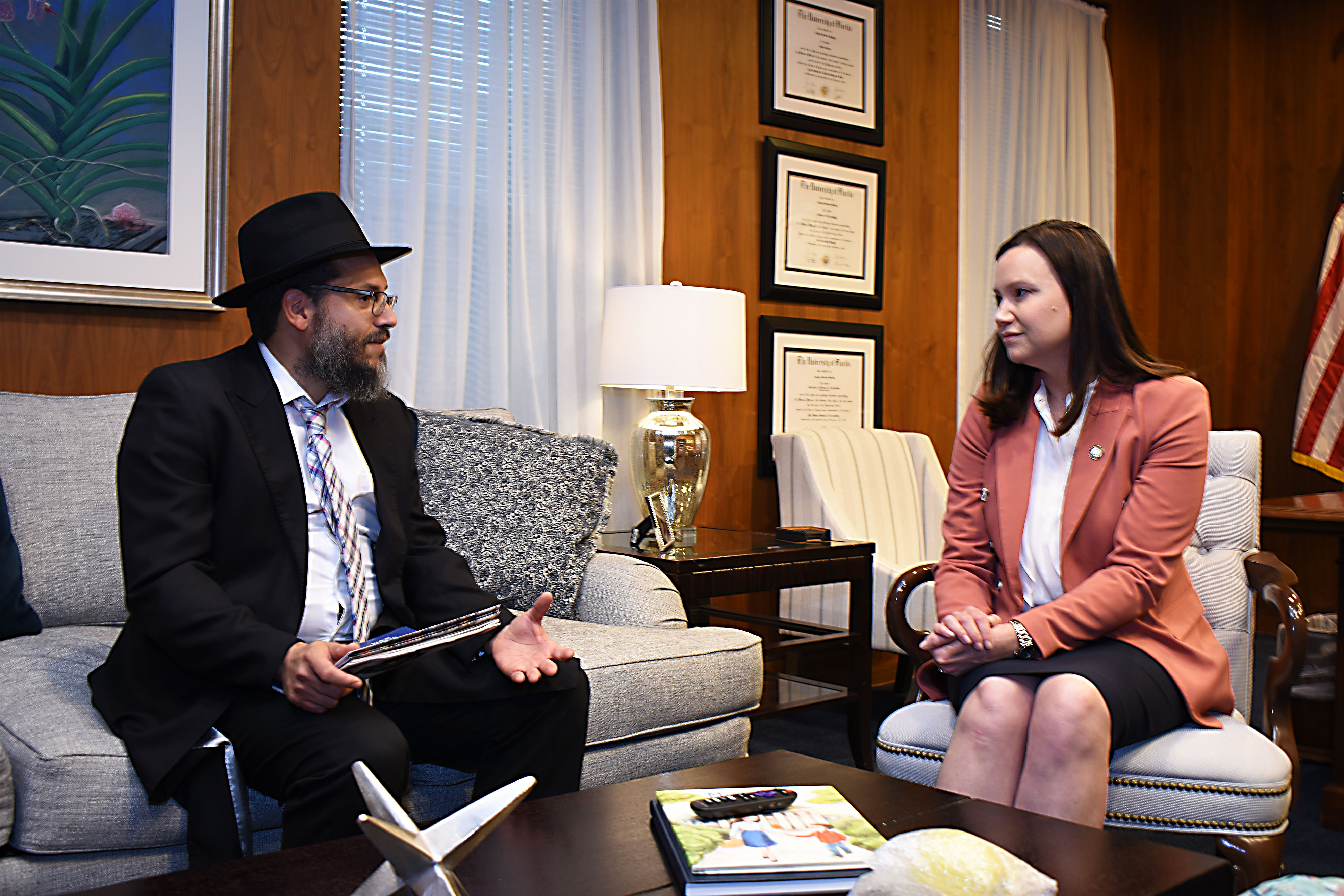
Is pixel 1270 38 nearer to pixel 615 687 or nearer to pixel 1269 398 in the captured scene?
pixel 1269 398

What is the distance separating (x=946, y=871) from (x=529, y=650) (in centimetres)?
105

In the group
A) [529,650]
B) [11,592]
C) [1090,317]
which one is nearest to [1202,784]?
[1090,317]

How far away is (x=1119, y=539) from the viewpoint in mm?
1913

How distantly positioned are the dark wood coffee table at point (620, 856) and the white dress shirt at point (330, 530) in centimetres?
64

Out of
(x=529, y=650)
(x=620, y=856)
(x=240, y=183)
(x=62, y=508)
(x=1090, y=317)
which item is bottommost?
(x=620, y=856)

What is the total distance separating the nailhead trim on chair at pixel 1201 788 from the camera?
1.68 meters

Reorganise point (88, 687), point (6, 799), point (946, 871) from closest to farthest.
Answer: point (946, 871) → point (6, 799) → point (88, 687)

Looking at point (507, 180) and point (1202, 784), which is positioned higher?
point (507, 180)

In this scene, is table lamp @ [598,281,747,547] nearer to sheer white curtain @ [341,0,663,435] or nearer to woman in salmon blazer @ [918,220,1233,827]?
sheer white curtain @ [341,0,663,435]

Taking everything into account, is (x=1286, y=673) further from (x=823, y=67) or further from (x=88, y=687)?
(x=823, y=67)

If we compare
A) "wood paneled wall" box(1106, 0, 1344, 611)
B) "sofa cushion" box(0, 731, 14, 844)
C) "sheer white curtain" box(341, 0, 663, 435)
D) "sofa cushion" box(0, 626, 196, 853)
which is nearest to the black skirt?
"sofa cushion" box(0, 626, 196, 853)

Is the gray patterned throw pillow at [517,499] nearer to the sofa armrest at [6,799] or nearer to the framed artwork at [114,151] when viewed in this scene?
the framed artwork at [114,151]

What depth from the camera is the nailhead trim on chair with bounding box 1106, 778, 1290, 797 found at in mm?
1679

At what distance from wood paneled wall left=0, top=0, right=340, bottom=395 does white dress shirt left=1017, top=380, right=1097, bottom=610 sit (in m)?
1.97
